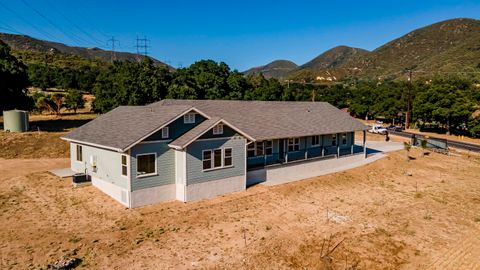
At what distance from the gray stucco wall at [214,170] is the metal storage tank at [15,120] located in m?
28.2

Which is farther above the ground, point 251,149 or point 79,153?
point 251,149

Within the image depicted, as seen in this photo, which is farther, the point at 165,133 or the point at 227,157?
the point at 227,157

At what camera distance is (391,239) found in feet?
53.0

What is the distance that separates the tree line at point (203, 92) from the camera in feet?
144

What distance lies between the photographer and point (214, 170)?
21.3m

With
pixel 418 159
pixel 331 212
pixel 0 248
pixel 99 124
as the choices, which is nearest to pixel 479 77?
pixel 418 159

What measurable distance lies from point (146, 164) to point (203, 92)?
34.2m

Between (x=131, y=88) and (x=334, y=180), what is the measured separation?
28903 mm

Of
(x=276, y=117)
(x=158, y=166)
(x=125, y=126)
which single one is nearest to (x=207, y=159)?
(x=158, y=166)

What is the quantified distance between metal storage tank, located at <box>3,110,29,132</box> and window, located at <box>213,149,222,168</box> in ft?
93.4

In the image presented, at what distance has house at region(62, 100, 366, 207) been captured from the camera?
19000 millimetres

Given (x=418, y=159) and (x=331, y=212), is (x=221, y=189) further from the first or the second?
(x=418, y=159)

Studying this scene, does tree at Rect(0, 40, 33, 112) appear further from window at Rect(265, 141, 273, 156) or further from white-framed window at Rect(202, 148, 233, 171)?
window at Rect(265, 141, 273, 156)

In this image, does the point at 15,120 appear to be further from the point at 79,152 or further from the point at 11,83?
the point at 79,152
